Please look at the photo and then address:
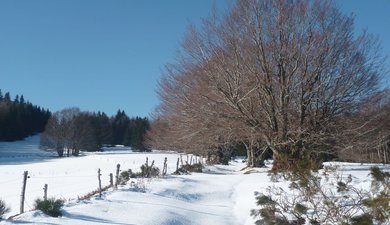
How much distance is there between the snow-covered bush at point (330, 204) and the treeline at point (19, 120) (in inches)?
3979

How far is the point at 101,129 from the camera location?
99.9 meters

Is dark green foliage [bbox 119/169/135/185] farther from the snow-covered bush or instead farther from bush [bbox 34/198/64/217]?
the snow-covered bush

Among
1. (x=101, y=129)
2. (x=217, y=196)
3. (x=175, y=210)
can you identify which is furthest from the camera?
(x=101, y=129)

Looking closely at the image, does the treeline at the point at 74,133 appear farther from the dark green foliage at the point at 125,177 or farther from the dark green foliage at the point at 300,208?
the dark green foliage at the point at 300,208

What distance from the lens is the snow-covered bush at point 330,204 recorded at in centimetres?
588

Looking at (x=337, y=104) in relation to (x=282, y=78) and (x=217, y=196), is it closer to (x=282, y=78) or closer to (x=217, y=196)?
(x=282, y=78)

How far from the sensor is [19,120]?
4240 inches

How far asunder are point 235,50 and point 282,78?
7.98 ft

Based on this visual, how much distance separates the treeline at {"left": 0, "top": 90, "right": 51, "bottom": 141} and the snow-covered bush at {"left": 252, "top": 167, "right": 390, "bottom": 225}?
332ft

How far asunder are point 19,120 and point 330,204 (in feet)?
360

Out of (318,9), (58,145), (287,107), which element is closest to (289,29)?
(318,9)

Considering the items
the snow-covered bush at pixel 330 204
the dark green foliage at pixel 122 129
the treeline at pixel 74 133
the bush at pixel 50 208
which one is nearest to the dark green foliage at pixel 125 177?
the bush at pixel 50 208

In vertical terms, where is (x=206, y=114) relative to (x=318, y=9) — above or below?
below

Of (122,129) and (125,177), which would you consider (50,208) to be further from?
(122,129)
